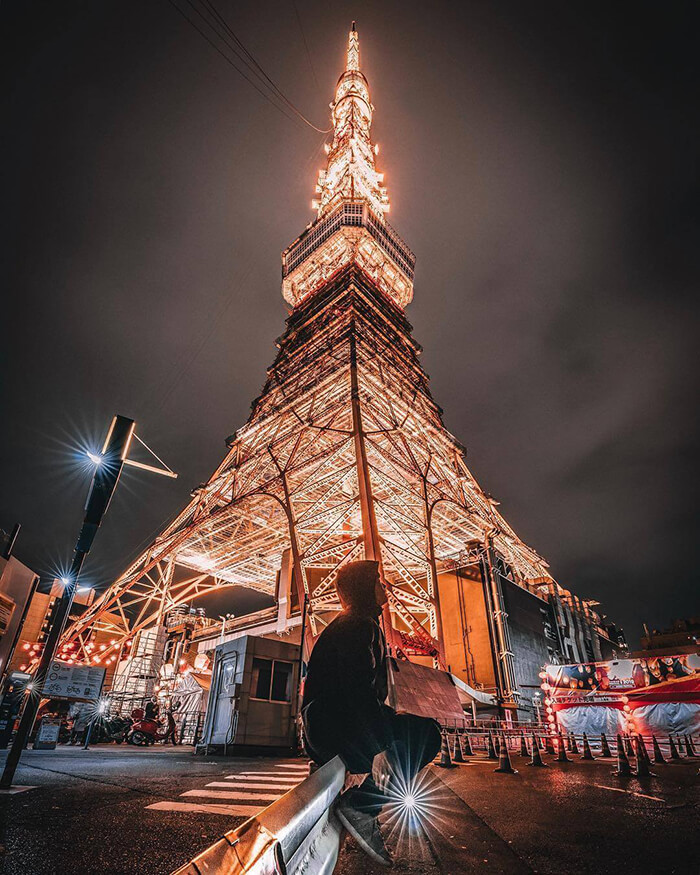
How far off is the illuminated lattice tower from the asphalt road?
32.5 feet

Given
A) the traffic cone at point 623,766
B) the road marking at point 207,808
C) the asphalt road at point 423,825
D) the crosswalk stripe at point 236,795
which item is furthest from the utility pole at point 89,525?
the traffic cone at point 623,766

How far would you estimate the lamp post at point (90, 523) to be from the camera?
15.4 ft

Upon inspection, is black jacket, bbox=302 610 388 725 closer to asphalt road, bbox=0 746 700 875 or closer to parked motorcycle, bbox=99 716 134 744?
asphalt road, bbox=0 746 700 875

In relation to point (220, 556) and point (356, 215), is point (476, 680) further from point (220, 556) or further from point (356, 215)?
point (356, 215)

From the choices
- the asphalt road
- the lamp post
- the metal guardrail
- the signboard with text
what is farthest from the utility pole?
the signboard with text

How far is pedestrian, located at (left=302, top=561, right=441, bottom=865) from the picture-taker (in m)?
2.74

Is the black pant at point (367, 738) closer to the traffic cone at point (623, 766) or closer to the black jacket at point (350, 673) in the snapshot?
the black jacket at point (350, 673)

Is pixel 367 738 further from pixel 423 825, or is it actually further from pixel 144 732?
pixel 144 732

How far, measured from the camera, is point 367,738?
2742 millimetres

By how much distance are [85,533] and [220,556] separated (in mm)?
25084

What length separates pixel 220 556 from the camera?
28.8 metres

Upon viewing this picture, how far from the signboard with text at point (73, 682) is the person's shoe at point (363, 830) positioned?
19135 millimetres

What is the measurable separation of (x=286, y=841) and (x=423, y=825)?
3444 millimetres

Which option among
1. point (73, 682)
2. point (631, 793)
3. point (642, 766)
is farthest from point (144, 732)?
point (631, 793)
